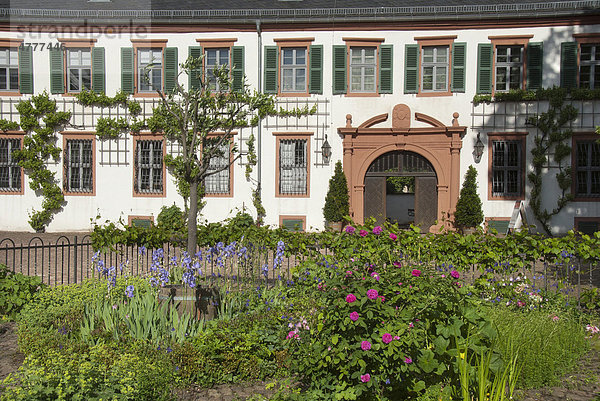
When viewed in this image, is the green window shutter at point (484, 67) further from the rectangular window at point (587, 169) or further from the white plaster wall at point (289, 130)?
the rectangular window at point (587, 169)

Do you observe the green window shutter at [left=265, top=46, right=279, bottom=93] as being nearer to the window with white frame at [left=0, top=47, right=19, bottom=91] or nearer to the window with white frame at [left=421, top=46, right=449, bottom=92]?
the window with white frame at [left=421, top=46, right=449, bottom=92]

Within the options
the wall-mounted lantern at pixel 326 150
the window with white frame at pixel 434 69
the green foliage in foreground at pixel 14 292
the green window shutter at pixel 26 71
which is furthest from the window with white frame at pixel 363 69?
the green foliage in foreground at pixel 14 292

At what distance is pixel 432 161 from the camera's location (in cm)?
1577

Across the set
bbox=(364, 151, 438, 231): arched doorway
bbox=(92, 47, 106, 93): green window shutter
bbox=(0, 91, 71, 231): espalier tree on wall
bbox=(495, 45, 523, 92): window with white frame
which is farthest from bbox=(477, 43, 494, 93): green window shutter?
bbox=(0, 91, 71, 231): espalier tree on wall

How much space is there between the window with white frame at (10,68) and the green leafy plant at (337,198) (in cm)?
1099

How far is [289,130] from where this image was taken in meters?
16.1

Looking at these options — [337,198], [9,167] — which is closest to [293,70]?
[337,198]

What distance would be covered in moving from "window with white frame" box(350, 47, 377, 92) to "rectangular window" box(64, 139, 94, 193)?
8.91 meters

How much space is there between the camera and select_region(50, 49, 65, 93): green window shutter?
16391mm

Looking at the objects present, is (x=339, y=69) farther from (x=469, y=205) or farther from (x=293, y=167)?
(x=469, y=205)

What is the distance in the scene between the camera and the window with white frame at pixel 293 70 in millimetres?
16172

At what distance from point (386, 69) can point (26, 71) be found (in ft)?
38.6

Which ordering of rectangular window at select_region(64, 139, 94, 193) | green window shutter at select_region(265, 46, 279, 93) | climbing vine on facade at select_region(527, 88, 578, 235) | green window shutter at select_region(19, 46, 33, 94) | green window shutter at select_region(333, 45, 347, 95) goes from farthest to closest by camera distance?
rectangular window at select_region(64, 139, 94, 193), green window shutter at select_region(19, 46, 33, 94), green window shutter at select_region(265, 46, 279, 93), green window shutter at select_region(333, 45, 347, 95), climbing vine on facade at select_region(527, 88, 578, 235)

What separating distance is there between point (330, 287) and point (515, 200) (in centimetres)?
1332
